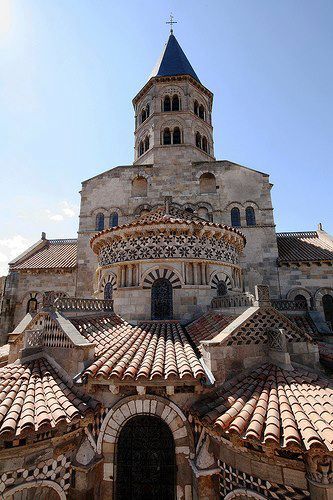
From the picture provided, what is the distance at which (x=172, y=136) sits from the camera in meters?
24.6

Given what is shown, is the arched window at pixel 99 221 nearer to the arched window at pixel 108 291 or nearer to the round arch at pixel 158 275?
the arched window at pixel 108 291

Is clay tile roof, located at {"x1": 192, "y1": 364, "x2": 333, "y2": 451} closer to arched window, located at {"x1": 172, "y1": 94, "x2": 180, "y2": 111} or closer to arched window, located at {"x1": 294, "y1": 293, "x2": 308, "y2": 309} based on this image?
arched window, located at {"x1": 294, "y1": 293, "x2": 308, "y2": 309}

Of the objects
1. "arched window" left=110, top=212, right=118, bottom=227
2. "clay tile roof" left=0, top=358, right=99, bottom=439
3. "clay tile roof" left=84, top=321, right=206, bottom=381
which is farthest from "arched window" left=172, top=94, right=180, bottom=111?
"clay tile roof" left=0, top=358, right=99, bottom=439

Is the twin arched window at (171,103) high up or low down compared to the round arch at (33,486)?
up

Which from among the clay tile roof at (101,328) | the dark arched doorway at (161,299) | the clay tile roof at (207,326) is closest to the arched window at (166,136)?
the dark arched doorway at (161,299)

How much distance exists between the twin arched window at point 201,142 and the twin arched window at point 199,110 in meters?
2.31

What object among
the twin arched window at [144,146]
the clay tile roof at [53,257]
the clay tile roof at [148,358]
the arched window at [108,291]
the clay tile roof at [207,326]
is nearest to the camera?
the clay tile roof at [148,358]

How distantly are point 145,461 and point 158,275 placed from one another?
22.4 feet

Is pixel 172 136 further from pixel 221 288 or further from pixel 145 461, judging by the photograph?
pixel 145 461

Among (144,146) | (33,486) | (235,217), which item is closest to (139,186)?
(144,146)

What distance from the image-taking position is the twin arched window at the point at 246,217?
70.6 feet

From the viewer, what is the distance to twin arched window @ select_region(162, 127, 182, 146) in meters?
24.7

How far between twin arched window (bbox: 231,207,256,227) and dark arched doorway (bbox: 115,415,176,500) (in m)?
16.8

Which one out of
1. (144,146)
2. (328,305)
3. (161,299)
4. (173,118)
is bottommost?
(161,299)
